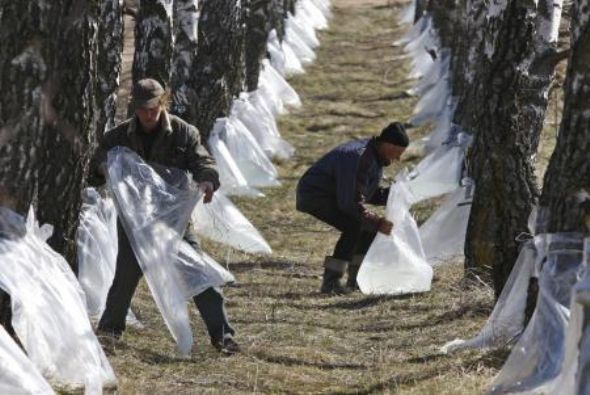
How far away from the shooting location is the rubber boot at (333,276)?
1014cm

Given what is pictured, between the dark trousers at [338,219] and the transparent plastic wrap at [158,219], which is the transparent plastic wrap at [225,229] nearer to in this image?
the dark trousers at [338,219]

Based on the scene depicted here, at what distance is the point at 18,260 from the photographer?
19.5 ft

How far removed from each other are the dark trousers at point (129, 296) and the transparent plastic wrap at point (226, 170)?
266 inches

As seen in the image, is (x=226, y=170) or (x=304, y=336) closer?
(x=304, y=336)

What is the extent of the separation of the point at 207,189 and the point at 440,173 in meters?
6.92

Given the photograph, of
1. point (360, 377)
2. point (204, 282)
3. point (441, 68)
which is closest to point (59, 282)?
point (204, 282)

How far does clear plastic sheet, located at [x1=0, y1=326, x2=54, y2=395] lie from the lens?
5.32 metres

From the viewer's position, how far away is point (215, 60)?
48.0 feet

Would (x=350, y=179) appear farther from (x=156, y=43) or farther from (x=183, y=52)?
(x=183, y=52)

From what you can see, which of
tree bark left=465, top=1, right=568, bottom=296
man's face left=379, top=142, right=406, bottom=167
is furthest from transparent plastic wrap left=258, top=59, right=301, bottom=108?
tree bark left=465, top=1, right=568, bottom=296

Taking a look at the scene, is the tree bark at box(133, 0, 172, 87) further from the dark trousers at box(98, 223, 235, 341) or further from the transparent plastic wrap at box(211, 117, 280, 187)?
the dark trousers at box(98, 223, 235, 341)

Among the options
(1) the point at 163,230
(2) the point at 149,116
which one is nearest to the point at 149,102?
(2) the point at 149,116

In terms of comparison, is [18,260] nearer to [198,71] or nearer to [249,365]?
[249,365]

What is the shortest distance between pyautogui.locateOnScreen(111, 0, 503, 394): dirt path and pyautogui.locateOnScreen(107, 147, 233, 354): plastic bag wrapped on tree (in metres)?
0.35
